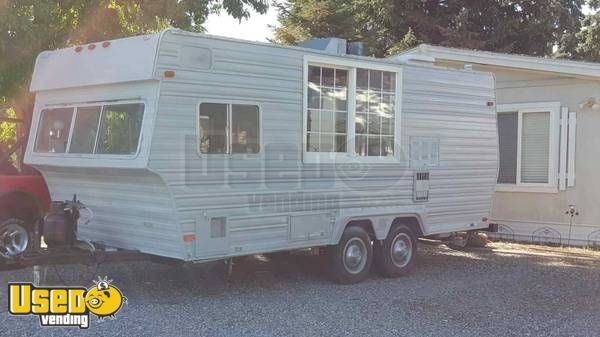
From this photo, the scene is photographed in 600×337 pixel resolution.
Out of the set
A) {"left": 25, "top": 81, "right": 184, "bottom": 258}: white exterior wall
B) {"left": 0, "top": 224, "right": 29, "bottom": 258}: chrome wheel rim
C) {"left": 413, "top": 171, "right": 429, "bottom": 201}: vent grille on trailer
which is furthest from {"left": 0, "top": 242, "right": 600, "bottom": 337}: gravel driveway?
{"left": 413, "top": 171, "right": 429, "bottom": 201}: vent grille on trailer

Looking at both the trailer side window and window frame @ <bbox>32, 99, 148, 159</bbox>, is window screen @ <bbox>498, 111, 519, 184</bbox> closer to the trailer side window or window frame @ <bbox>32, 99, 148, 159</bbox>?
window frame @ <bbox>32, 99, 148, 159</bbox>

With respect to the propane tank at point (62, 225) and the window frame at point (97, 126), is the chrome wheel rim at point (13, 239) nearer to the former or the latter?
the propane tank at point (62, 225)

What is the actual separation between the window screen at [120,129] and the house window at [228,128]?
605mm

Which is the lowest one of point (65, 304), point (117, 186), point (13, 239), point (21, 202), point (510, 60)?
point (65, 304)

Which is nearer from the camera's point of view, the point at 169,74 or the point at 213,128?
the point at 169,74

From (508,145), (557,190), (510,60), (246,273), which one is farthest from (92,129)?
(557,190)

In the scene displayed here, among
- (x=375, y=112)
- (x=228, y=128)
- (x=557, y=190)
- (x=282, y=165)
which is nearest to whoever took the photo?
(x=228, y=128)

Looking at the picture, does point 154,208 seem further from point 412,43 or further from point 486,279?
point 412,43

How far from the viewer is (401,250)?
8.76m

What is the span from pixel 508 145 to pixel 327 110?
19.3ft

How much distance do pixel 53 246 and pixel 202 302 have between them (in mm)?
1629

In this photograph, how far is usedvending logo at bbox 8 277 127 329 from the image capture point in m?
5.81

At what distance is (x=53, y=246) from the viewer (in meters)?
6.98

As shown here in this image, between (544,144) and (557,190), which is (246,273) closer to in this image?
(557,190)
